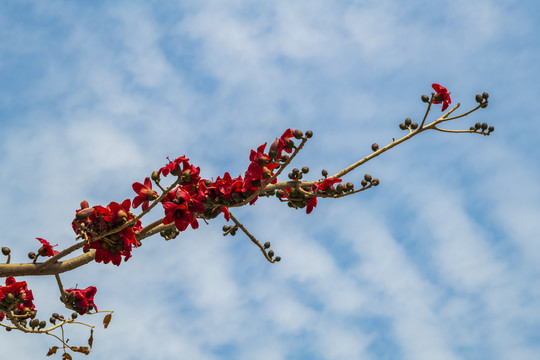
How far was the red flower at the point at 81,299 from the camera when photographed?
4.95 m

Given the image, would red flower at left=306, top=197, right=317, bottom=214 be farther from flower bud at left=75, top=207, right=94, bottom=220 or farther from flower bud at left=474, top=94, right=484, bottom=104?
flower bud at left=75, top=207, right=94, bottom=220

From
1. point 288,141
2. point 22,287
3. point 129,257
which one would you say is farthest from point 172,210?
point 22,287

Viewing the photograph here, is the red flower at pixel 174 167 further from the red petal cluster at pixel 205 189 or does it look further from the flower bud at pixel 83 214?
the flower bud at pixel 83 214

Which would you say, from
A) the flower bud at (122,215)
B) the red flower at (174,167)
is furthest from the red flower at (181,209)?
the flower bud at (122,215)

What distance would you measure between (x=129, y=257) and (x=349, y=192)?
5.76 ft

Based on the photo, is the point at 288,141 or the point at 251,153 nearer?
the point at 288,141

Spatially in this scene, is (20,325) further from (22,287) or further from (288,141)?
(288,141)

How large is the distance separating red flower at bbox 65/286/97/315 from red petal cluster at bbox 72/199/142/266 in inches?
28.3

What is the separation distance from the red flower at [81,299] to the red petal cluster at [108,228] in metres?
0.72

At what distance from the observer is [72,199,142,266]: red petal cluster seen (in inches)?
165

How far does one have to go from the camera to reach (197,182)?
429cm

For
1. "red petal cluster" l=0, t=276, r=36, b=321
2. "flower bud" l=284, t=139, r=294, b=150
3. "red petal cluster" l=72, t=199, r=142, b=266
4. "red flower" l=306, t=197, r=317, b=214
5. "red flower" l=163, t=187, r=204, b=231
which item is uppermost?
"red petal cluster" l=0, t=276, r=36, b=321

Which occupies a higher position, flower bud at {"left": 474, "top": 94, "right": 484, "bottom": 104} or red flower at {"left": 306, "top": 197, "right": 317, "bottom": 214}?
flower bud at {"left": 474, "top": 94, "right": 484, "bottom": 104}

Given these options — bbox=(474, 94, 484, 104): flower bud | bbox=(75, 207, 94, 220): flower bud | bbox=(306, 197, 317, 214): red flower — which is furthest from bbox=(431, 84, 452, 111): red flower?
bbox=(75, 207, 94, 220): flower bud
